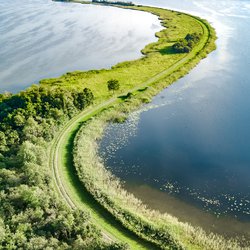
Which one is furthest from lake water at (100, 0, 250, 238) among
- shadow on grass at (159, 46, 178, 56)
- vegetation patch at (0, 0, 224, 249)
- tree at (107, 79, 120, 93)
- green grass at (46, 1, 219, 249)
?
shadow on grass at (159, 46, 178, 56)

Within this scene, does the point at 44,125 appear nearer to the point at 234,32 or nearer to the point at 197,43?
the point at 197,43

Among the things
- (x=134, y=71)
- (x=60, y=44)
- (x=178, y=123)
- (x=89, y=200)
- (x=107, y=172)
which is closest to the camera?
(x=89, y=200)

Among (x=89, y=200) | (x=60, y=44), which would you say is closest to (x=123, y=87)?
(x=60, y=44)

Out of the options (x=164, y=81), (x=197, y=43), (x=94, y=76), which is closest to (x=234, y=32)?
(x=197, y=43)

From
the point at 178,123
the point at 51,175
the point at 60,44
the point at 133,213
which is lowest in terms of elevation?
the point at 178,123

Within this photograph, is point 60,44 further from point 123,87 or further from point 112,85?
point 112,85

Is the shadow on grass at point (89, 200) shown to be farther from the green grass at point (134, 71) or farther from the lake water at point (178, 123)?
the green grass at point (134, 71)
